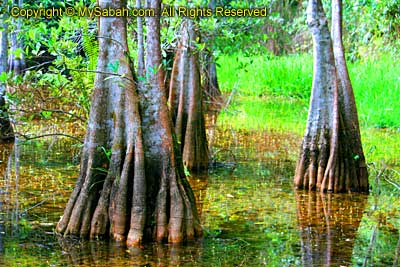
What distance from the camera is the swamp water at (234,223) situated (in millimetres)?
7141

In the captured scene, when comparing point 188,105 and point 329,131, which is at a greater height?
point 188,105

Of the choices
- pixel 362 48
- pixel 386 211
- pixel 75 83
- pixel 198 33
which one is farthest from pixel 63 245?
pixel 362 48

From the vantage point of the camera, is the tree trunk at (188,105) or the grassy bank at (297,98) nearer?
the tree trunk at (188,105)

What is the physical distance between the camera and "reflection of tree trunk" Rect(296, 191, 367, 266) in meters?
7.34

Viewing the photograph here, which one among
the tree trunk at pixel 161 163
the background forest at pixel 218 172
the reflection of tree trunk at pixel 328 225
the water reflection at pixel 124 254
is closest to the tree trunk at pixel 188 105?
the background forest at pixel 218 172

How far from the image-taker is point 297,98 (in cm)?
2516

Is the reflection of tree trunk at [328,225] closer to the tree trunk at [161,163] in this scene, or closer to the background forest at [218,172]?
the background forest at [218,172]

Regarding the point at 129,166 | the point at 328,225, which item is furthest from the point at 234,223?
the point at 129,166

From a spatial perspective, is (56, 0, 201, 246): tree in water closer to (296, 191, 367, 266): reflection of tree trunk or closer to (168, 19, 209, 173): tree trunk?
(296, 191, 367, 266): reflection of tree trunk

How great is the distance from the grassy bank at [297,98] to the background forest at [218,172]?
66mm

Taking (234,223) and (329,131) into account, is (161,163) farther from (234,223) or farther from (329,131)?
(329,131)

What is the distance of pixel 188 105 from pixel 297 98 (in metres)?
13.2

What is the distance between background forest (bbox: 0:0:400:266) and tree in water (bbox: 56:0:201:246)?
197 millimetres

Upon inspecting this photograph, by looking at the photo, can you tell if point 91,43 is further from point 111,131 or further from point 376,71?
point 376,71
